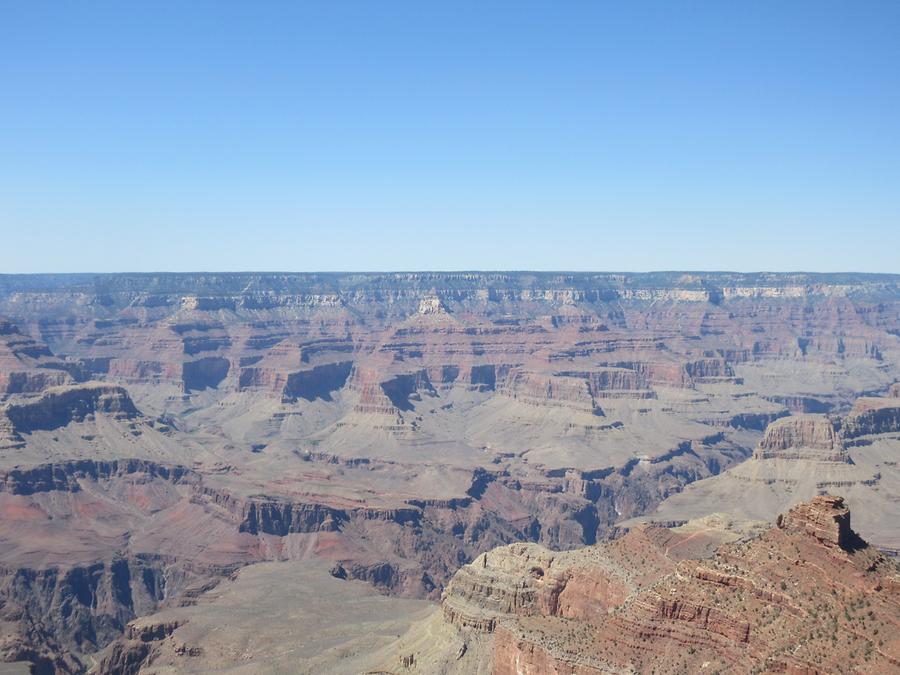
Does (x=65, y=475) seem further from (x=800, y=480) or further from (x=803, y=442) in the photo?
(x=803, y=442)

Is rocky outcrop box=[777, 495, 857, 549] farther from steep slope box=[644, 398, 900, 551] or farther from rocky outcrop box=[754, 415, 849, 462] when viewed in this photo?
rocky outcrop box=[754, 415, 849, 462]

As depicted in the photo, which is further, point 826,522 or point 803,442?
point 803,442

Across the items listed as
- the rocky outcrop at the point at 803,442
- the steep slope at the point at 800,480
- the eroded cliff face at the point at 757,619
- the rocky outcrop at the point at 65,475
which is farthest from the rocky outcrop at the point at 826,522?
the rocky outcrop at the point at 65,475

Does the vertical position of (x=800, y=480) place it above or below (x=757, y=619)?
below

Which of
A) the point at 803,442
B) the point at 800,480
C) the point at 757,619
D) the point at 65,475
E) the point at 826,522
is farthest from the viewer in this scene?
the point at 803,442

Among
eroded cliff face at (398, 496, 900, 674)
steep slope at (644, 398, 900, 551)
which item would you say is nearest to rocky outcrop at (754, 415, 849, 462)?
steep slope at (644, 398, 900, 551)

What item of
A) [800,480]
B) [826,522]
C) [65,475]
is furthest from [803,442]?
[826,522]

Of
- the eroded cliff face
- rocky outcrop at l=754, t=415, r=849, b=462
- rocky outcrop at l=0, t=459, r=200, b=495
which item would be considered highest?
the eroded cliff face

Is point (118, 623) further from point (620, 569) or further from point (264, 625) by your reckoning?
point (620, 569)

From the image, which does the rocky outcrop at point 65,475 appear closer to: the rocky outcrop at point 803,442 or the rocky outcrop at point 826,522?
the rocky outcrop at point 803,442

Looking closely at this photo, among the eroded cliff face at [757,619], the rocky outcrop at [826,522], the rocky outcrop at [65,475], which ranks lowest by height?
the rocky outcrop at [65,475]

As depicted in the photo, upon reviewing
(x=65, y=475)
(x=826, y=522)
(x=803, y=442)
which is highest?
(x=826, y=522)

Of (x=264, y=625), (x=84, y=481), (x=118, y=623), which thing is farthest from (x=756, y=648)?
(x=84, y=481)
